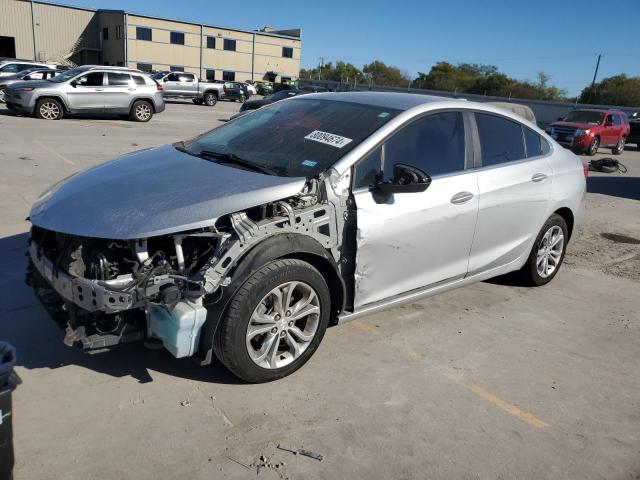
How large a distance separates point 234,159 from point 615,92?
5704 cm

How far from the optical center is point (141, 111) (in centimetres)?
1870

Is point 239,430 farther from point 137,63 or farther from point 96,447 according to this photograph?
point 137,63

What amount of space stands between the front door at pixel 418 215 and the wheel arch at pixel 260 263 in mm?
298

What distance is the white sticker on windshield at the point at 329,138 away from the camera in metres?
3.72

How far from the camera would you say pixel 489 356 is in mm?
3977

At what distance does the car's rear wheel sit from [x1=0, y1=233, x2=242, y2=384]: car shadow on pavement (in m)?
15.7

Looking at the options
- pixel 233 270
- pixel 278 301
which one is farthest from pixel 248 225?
pixel 278 301

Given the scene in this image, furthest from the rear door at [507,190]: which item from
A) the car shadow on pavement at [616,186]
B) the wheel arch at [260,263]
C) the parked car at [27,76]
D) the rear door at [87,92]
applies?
the parked car at [27,76]

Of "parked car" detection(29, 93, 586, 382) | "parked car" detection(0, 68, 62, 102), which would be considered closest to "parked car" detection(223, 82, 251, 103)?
"parked car" detection(0, 68, 62, 102)

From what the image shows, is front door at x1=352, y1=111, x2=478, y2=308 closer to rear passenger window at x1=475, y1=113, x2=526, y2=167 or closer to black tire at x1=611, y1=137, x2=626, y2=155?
rear passenger window at x1=475, y1=113, x2=526, y2=167

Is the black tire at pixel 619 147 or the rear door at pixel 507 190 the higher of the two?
the rear door at pixel 507 190

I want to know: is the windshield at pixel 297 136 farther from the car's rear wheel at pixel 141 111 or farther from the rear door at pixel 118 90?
the car's rear wheel at pixel 141 111

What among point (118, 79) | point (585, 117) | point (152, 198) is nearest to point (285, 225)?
point (152, 198)

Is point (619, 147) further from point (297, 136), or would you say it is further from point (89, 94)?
point (297, 136)
